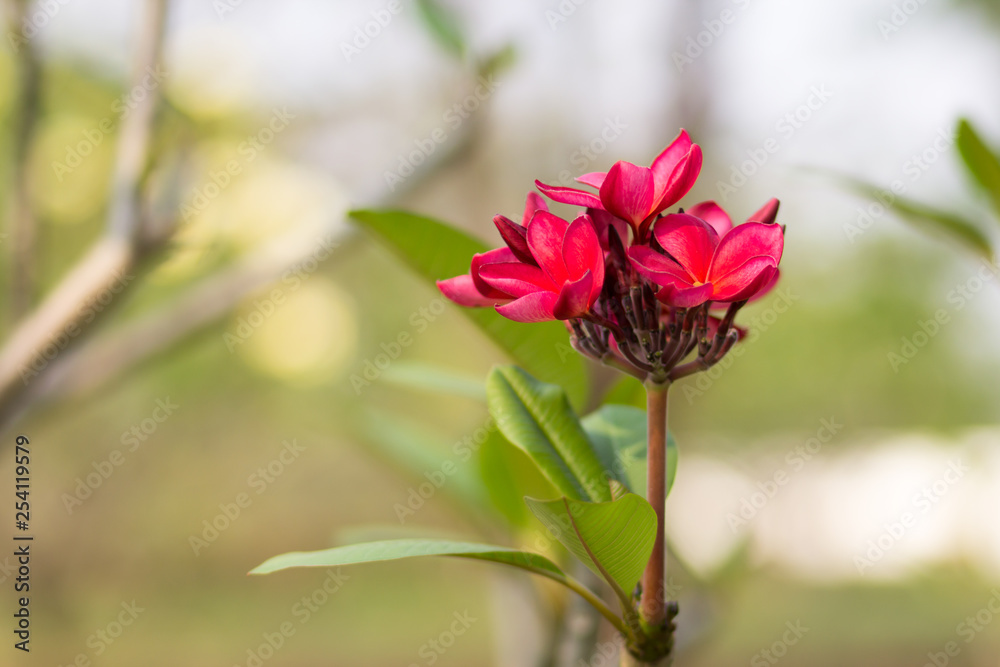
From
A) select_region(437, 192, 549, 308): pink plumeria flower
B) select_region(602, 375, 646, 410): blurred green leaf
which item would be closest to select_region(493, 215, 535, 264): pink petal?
select_region(437, 192, 549, 308): pink plumeria flower

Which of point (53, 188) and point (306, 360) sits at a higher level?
point (53, 188)

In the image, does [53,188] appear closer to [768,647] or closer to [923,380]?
[768,647]

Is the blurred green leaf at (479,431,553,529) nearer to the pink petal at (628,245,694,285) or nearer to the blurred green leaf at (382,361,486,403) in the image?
the blurred green leaf at (382,361,486,403)

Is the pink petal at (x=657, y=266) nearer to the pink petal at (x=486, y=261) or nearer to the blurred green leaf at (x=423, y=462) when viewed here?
the pink petal at (x=486, y=261)

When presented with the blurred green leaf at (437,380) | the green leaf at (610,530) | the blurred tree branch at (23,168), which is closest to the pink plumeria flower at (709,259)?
the green leaf at (610,530)

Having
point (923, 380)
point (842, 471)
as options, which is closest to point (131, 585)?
point (842, 471)

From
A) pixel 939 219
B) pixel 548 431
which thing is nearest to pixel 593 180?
pixel 548 431

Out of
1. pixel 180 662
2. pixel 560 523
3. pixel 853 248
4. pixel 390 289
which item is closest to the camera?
pixel 560 523
